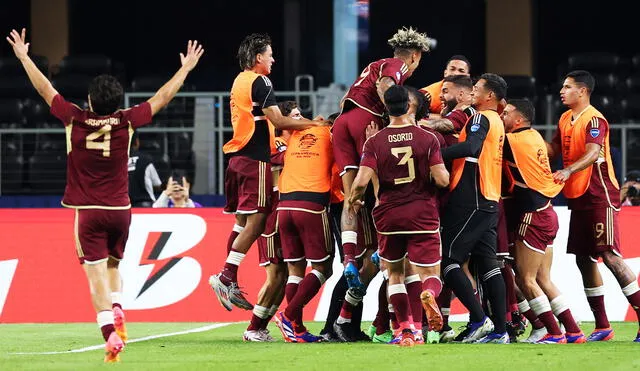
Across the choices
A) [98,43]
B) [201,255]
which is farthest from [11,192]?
[98,43]

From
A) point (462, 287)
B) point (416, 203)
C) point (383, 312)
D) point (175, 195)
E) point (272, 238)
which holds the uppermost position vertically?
point (416, 203)

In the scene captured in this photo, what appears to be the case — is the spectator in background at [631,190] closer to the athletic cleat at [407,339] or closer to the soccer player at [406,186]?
the soccer player at [406,186]

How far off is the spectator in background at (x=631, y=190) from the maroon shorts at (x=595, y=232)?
442 centimetres

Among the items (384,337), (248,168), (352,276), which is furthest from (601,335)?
(248,168)

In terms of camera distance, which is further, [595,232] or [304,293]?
[595,232]

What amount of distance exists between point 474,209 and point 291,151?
1.57 m

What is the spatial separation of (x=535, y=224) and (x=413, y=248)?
1.26m

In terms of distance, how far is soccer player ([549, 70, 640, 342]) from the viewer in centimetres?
1159

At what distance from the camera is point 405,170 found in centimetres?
1042

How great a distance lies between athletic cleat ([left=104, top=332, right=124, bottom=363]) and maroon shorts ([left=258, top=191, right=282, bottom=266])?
8.76 ft

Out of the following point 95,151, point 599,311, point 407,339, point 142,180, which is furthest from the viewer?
point 142,180

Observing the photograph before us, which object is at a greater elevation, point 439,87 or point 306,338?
point 439,87

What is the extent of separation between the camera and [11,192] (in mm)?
18844

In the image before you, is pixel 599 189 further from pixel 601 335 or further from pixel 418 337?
pixel 418 337
